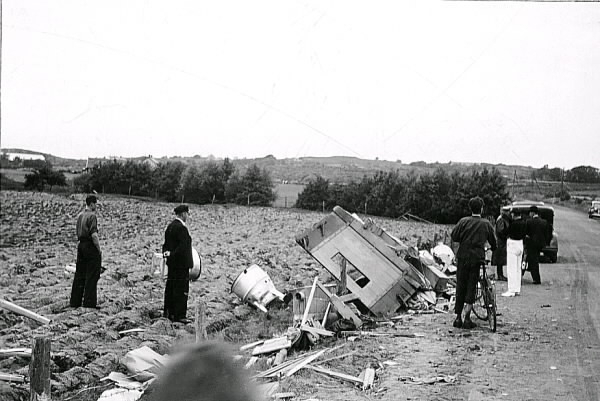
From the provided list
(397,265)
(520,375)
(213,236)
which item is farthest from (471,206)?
(213,236)

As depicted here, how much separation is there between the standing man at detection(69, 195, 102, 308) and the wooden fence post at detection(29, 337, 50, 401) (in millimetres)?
5334

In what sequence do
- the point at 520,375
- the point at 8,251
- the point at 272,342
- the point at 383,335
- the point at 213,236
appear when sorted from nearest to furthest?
the point at 520,375 → the point at 272,342 → the point at 383,335 → the point at 8,251 → the point at 213,236

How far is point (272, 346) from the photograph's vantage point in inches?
364

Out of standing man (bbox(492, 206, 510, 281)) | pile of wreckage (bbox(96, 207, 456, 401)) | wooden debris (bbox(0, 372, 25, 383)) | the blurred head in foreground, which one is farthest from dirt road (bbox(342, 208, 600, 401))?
the blurred head in foreground

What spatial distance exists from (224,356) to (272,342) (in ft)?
24.8

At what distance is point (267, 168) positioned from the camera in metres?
53.7

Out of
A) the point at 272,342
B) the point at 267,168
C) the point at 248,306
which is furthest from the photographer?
the point at 267,168

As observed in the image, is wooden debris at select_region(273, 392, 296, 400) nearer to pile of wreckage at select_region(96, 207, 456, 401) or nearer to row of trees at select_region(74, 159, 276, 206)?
pile of wreckage at select_region(96, 207, 456, 401)

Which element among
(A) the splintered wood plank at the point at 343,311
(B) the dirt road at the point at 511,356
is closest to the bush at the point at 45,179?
(A) the splintered wood plank at the point at 343,311

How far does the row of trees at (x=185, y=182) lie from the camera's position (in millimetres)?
22469

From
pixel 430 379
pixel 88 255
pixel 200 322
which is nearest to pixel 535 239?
pixel 430 379

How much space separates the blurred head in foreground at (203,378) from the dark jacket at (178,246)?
9.22 m

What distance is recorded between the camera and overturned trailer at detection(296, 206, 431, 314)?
38.9 feet

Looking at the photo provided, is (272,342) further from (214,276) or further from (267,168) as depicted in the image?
(267,168)
